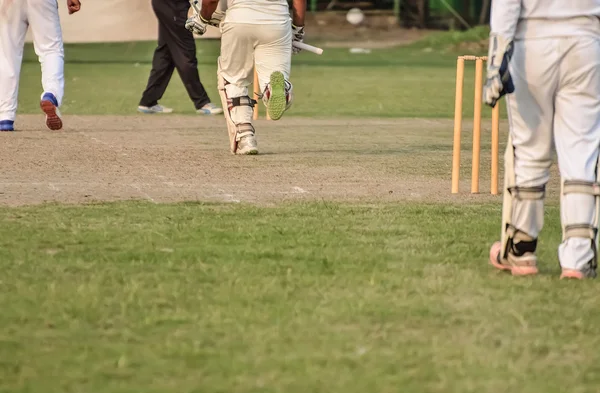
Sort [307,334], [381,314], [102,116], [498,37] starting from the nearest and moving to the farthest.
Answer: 1. [307,334]
2. [381,314]
3. [498,37]
4. [102,116]

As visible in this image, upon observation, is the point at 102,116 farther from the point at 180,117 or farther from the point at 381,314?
the point at 381,314

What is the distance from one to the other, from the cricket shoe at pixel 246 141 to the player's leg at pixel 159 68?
4514mm

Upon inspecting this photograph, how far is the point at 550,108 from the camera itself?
21.6 ft

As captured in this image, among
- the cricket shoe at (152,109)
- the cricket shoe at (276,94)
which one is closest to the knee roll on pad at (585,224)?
the cricket shoe at (276,94)

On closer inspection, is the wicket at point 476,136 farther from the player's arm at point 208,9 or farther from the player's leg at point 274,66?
the player's arm at point 208,9

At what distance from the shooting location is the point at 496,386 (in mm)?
4637

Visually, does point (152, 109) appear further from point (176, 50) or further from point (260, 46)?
point (260, 46)

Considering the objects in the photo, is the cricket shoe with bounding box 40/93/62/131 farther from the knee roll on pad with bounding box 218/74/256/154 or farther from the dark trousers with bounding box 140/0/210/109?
the dark trousers with bounding box 140/0/210/109

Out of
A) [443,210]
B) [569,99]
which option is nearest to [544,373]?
[569,99]

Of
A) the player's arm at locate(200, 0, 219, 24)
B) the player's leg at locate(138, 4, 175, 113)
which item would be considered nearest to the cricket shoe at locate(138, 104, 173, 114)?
the player's leg at locate(138, 4, 175, 113)

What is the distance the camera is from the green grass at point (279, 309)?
476 cm

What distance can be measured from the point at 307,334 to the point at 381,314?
0.47 meters

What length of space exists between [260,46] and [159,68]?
5.08 m

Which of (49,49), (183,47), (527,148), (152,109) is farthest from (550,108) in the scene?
(152,109)
